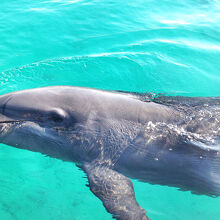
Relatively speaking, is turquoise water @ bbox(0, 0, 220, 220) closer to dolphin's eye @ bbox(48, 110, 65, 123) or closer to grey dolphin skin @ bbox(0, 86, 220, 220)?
grey dolphin skin @ bbox(0, 86, 220, 220)

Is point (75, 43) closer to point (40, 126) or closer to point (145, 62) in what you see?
point (145, 62)

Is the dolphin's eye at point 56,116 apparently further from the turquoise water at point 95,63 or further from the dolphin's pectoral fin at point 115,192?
the turquoise water at point 95,63

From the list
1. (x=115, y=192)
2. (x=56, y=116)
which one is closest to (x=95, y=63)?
(x=56, y=116)

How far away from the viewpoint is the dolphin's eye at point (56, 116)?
185 inches

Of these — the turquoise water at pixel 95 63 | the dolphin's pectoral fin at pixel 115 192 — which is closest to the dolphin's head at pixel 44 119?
the dolphin's pectoral fin at pixel 115 192

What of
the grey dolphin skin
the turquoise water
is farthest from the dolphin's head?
the turquoise water

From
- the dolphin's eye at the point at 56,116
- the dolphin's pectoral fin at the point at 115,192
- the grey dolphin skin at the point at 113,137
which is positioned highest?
the dolphin's eye at the point at 56,116

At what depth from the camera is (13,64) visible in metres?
9.34

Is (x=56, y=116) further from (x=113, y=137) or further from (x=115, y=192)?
(x=115, y=192)

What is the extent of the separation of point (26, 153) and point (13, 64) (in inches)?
173

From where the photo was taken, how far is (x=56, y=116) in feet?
15.5

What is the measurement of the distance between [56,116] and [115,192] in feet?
5.33

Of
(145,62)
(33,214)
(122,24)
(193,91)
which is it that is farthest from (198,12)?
(33,214)

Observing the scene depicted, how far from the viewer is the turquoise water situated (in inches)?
207
